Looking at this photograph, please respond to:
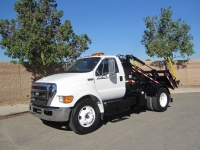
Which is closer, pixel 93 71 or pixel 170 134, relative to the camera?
pixel 170 134

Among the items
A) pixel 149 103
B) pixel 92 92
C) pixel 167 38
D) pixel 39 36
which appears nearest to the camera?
pixel 92 92

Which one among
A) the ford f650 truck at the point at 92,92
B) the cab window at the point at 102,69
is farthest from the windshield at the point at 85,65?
the cab window at the point at 102,69

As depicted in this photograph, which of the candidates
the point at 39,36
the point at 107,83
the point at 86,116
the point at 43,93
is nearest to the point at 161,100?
the point at 107,83

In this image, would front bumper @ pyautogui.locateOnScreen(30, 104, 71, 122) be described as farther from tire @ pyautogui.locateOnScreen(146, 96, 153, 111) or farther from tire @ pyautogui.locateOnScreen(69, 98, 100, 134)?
tire @ pyautogui.locateOnScreen(146, 96, 153, 111)

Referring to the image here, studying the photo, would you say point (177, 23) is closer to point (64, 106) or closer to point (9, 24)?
point (9, 24)

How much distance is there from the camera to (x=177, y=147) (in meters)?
4.82

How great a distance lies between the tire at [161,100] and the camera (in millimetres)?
8716

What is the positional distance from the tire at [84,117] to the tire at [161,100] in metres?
3.20

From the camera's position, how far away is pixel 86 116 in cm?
623

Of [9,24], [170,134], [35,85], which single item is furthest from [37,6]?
[170,134]

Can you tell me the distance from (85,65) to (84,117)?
1848 millimetres

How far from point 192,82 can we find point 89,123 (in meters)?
15.4

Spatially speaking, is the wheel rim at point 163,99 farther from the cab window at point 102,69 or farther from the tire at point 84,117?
the tire at point 84,117

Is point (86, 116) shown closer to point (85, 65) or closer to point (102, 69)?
point (102, 69)
